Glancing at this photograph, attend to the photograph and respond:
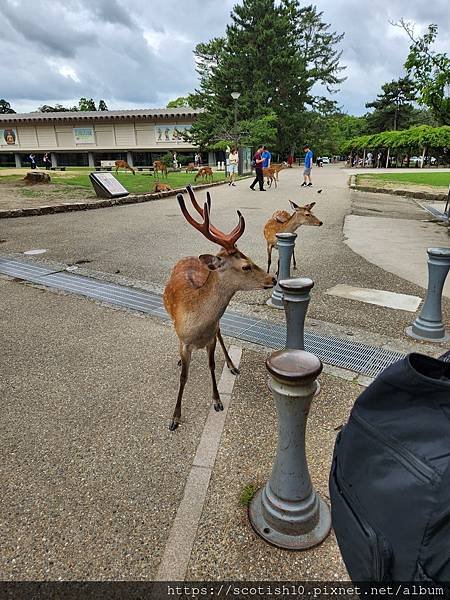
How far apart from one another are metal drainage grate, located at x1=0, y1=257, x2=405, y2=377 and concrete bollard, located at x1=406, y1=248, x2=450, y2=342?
49cm

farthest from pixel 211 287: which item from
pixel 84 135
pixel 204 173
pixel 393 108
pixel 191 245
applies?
pixel 393 108

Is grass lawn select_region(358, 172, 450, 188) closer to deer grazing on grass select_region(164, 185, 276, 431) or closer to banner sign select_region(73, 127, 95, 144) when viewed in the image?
deer grazing on grass select_region(164, 185, 276, 431)

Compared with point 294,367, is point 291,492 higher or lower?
lower

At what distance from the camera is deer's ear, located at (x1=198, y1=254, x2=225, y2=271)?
2609 millimetres

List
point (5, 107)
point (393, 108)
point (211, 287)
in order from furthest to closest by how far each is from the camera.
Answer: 1. point (5, 107)
2. point (393, 108)
3. point (211, 287)

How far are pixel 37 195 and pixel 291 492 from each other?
15022 mm

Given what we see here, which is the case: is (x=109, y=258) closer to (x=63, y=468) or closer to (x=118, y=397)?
(x=118, y=397)

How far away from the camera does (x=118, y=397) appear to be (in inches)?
121

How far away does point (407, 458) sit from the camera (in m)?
0.99

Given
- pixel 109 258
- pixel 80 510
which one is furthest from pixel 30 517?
pixel 109 258

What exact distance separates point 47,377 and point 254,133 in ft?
105

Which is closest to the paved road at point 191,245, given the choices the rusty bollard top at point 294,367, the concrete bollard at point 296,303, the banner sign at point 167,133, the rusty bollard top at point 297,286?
the concrete bollard at point 296,303

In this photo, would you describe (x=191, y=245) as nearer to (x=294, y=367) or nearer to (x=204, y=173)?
(x=294, y=367)

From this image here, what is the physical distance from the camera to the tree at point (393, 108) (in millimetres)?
52516
